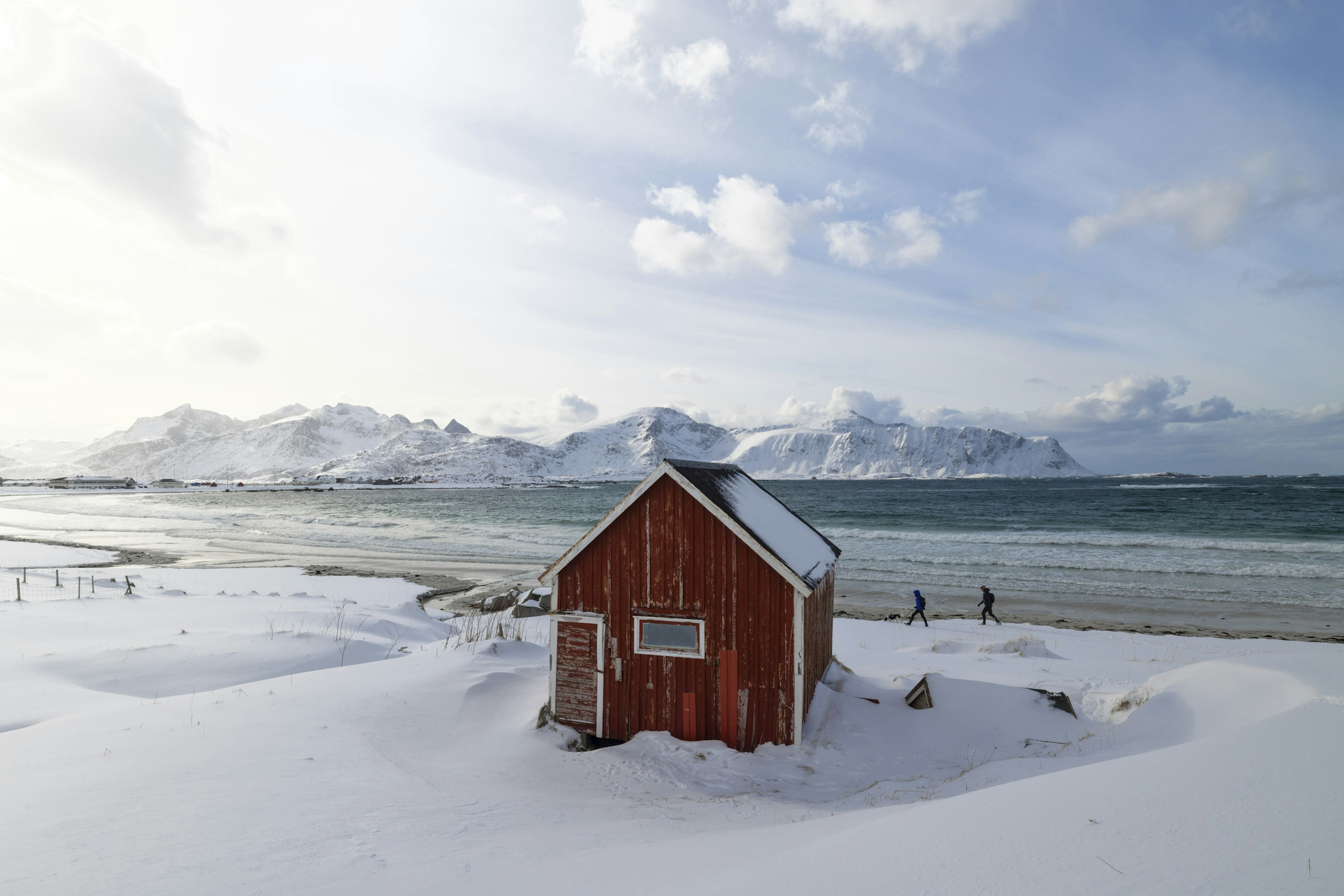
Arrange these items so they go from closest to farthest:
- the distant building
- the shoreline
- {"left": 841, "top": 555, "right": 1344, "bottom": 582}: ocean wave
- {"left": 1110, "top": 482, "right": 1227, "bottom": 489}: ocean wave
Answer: the shoreline → {"left": 841, "top": 555, "right": 1344, "bottom": 582}: ocean wave → {"left": 1110, "top": 482, "right": 1227, "bottom": 489}: ocean wave → the distant building

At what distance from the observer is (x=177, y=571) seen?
30891 mm

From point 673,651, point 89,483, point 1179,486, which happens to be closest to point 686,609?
point 673,651

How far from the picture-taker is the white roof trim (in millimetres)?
10695

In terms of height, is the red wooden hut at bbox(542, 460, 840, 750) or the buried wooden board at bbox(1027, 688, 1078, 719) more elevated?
the red wooden hut at bbox(542, 460, 840, 750)

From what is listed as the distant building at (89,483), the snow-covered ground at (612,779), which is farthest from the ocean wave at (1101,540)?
the distant building at (89,483)

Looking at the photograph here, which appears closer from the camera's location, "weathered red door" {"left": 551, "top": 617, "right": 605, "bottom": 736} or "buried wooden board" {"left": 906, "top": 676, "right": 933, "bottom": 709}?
"weathered red door" {"left": 551, "top": 617, "right": 605, "bottom": 736}

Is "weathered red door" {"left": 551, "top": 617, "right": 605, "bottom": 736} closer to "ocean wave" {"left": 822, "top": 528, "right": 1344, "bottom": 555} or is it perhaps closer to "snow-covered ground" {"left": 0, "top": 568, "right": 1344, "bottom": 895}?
"snow-covered ground" {"left": 0, "top": 568, "right": 1344, "bottom": 895}

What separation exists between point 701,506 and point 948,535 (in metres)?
44.9

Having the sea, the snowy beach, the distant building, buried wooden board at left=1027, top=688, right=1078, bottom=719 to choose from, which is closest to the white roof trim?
buried wooden board at left=1027, top=688, right=1078, bottom=719

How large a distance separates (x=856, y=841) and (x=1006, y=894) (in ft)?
5.16

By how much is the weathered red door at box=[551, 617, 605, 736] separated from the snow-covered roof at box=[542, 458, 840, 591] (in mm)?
1113

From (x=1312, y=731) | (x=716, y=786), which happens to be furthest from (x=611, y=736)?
(x=1312, y=731)

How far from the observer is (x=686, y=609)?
36.9 ft

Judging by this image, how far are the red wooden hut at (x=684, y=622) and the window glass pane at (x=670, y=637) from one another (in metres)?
0.02
